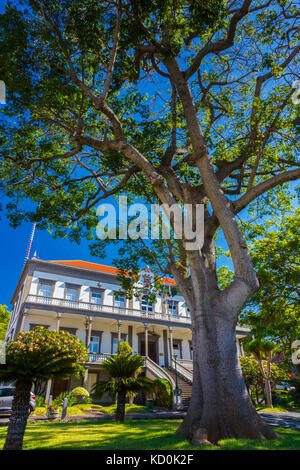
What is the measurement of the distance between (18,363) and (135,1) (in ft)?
27.6

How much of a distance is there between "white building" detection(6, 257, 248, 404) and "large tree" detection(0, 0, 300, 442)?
13695mm

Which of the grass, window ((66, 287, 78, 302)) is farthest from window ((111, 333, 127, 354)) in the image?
the grass

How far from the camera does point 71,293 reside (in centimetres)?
2509

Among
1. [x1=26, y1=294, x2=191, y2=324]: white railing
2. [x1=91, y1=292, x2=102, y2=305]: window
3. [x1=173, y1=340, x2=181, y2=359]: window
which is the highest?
[x1=91, y1=292, x2=102, y2=305]: window

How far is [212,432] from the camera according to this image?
5.27 meters

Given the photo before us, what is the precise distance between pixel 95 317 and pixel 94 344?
241 cm

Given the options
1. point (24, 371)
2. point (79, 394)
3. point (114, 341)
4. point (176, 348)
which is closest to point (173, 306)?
point (176, 348)

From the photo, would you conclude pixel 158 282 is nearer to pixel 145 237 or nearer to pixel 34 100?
pixel 145 237

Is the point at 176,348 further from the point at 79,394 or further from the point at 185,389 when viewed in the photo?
the point at 79,394

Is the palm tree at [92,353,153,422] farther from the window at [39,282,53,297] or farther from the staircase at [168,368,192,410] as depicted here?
the window at [39,282,53,297]

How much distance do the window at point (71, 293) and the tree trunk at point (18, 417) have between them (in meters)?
20.8

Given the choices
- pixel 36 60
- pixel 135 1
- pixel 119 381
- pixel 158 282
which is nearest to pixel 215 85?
pixel 135 1

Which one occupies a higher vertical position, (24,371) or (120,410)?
(24,371)

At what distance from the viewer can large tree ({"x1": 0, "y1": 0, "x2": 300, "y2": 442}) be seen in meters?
6.16
